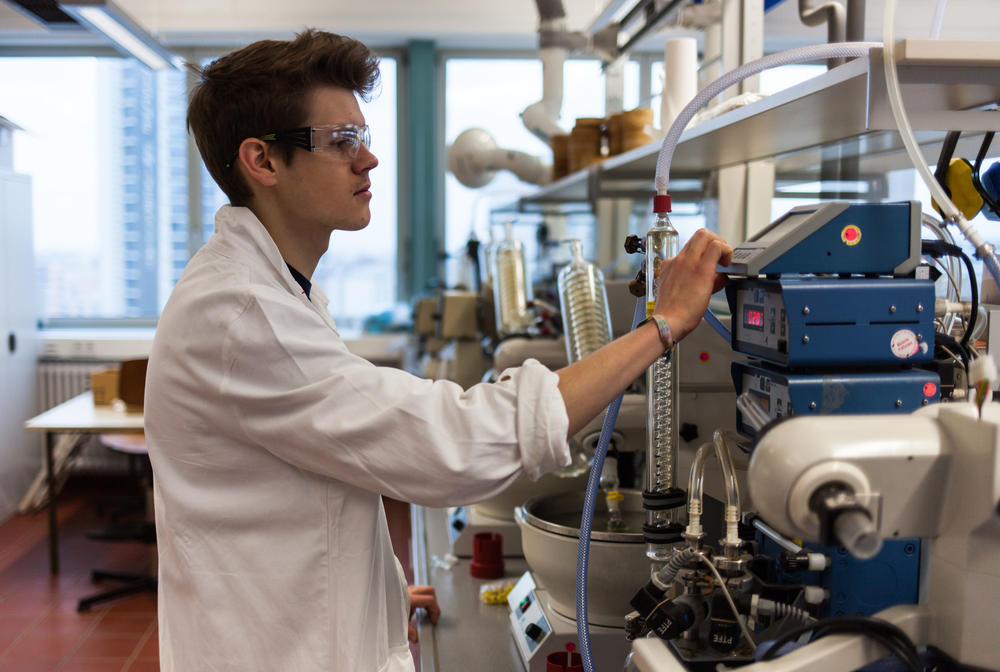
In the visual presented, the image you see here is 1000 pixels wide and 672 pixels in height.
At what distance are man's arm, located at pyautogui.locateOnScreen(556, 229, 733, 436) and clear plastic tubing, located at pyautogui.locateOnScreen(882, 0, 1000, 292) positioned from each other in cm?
22

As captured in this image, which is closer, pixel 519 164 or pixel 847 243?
pixel 847 243

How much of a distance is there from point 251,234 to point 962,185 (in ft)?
2.98

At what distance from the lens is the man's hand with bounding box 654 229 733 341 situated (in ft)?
3.29

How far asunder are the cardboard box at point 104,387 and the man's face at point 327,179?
11.0ft

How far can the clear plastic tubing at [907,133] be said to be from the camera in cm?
89

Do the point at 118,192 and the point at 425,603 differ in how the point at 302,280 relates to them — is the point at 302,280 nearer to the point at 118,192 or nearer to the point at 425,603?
the point at 425,603

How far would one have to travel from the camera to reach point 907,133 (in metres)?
0.93

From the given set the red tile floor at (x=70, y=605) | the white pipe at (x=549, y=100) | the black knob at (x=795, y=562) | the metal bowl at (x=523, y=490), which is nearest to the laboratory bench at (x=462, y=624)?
the metal bowl at (x=523, y=490)

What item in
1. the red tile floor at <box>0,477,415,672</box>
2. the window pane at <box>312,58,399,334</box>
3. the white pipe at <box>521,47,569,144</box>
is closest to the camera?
the red tile floor at <box>0,477,415,672</box>

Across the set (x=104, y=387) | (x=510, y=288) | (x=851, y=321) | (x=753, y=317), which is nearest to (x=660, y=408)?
(x=753, y=317)

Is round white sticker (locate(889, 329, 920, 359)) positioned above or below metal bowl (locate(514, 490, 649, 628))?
above

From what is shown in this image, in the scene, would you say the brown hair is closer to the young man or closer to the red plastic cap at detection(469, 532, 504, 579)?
the young man

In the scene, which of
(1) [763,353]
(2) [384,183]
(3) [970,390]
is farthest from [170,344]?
(2) [384,183]

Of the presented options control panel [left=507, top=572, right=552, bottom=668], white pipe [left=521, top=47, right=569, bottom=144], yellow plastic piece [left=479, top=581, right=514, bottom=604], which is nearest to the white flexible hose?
control panel [left=507, top=572, right=552, bottom=668]
